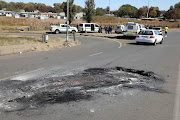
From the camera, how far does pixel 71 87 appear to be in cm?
655

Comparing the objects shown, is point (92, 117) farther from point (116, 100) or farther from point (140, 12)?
point (140, 12)

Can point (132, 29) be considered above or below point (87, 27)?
below

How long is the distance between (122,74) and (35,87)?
3.47m

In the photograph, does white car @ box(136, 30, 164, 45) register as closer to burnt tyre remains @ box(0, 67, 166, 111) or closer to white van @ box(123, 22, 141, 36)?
white van @ box(123, 22, 141, 36)

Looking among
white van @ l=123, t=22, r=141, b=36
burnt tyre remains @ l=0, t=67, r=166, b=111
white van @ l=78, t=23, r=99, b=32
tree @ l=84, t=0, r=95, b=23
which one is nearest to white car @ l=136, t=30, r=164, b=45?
white van @ l=123, t=22, r=141, b=36

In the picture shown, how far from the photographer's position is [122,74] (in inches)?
337

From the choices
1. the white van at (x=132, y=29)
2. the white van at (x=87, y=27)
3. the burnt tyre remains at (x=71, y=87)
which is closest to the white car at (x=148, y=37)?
the white van at (x=132, y=29)

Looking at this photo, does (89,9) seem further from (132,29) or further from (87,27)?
(132,29)

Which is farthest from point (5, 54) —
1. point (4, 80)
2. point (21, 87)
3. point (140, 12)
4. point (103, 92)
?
point (140, 12)

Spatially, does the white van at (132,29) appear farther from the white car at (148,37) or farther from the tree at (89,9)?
the tree at (89,9)

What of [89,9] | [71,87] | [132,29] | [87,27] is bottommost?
[71,87]

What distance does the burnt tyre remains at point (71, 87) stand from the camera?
537 centimetres

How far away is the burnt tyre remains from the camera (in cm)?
537

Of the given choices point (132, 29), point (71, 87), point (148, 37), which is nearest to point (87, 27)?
point (132, 29)
